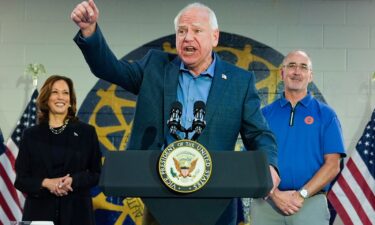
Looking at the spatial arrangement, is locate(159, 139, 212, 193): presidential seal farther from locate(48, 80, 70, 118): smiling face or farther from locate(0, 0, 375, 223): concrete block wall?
locate(0, 0, 375, 223): concrete block wall

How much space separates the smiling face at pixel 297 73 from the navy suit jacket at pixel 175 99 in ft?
4.46

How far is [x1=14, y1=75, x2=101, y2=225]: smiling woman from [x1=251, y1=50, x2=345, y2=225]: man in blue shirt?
0.93m

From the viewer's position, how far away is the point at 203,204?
172 centimetres

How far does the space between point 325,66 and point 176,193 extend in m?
3.45

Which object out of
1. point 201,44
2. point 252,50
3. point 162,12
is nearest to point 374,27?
point 252,50

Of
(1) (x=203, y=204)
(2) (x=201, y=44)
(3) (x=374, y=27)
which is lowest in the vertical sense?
(1) (x=203, y=204)

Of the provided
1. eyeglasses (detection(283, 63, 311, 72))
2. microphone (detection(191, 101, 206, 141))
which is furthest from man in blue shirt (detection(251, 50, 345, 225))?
microphone (detection(191, 101, 206, 141))

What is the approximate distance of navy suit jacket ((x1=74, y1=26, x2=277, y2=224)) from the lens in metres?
2.08

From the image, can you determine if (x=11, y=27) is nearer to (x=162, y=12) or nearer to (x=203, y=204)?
(x=162, y=12)

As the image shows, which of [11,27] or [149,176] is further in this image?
[11,27]

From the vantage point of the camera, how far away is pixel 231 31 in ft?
16.2

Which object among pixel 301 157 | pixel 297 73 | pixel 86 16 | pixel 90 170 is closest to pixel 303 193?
pixel 301 157

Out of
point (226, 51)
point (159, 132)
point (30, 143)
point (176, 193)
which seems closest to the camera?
point (176, 193)

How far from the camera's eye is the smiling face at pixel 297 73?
354 centimetres
